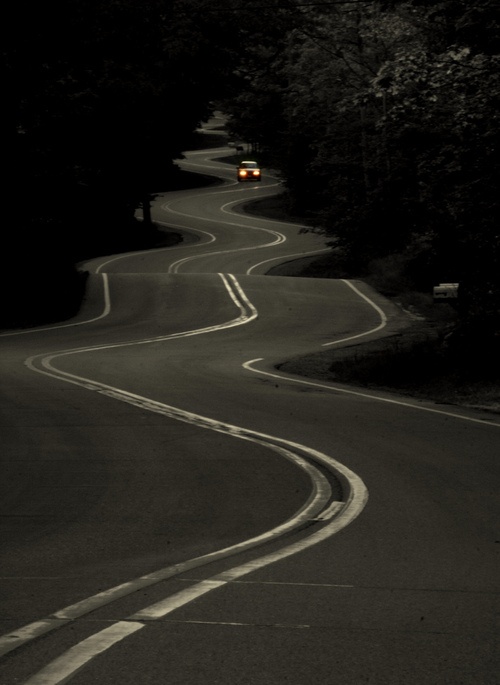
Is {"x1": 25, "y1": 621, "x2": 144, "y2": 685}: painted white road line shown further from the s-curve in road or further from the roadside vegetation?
the roadside vegetation

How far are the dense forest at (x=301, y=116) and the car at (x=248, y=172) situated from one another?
30.4 m

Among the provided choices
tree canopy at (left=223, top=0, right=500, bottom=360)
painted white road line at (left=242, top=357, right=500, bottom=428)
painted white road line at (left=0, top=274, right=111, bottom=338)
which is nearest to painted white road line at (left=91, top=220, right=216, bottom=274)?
tree canopy at (left=223, top=0, right=500, bottom=360)

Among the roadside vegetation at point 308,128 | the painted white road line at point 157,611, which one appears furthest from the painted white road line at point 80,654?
the roadside vegetation at point 308,128

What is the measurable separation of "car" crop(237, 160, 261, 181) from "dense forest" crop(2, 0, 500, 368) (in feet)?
99.7

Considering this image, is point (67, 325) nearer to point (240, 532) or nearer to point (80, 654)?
point (240, 532)

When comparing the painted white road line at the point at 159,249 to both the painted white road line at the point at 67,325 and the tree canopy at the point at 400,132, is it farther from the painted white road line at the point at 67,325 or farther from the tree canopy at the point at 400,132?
the painted white road line at the point at 67,325

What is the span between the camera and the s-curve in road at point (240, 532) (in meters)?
5.36

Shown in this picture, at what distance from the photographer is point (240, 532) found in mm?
8398

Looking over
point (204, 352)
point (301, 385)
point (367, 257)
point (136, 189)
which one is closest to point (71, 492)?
point (301, 385)

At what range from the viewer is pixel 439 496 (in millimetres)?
9984

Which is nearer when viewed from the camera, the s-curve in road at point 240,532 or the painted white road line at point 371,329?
the s-curve in road at point 240,532

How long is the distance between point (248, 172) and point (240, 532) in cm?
9857

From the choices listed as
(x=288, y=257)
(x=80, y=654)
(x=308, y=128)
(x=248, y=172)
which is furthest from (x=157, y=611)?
(x=248, y=172)

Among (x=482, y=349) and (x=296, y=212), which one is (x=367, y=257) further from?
(x=296, y=212)
